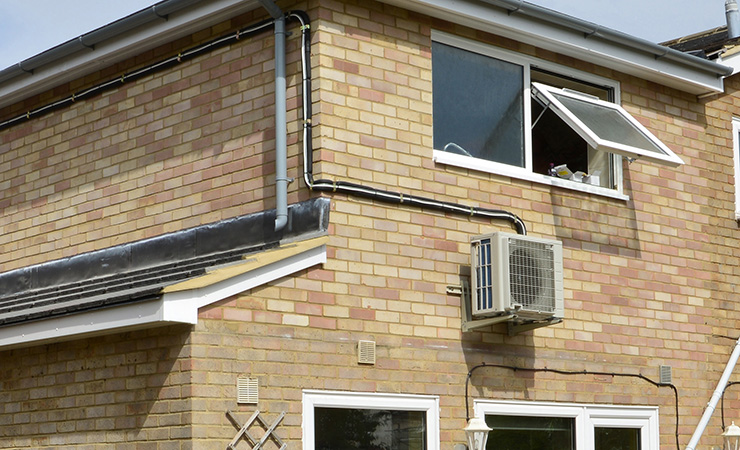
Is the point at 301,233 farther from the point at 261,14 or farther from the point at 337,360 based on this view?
the point at 261,14

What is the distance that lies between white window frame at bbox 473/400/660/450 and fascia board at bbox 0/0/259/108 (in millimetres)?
3994

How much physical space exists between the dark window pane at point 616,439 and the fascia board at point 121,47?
16.3 ft

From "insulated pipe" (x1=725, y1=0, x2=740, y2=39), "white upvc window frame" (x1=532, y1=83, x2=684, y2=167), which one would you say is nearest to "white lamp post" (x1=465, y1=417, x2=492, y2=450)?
"white upvc window frame" (x1=532, y1=83, x2=684, y2=167)

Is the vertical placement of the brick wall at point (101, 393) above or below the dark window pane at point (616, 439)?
above

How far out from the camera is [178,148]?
10445mm

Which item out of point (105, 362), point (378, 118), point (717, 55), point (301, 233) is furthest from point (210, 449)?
point (717, 55)

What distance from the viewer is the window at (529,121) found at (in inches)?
408

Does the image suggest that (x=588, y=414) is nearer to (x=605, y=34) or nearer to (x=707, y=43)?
(x=605, y=34)

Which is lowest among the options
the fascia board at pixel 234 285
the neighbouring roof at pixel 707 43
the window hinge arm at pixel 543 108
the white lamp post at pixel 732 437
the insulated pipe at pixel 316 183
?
the white lamp post at pixel 732 437

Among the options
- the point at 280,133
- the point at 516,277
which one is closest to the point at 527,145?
the point at 516,277

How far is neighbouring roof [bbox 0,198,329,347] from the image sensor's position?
26.4 feet

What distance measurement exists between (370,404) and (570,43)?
4044 mm

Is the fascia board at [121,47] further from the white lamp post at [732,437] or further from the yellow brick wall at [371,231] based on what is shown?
the white lamp post at [732,437]

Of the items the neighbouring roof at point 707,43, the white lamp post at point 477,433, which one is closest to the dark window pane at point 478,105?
the white lamp post at point 477,433
